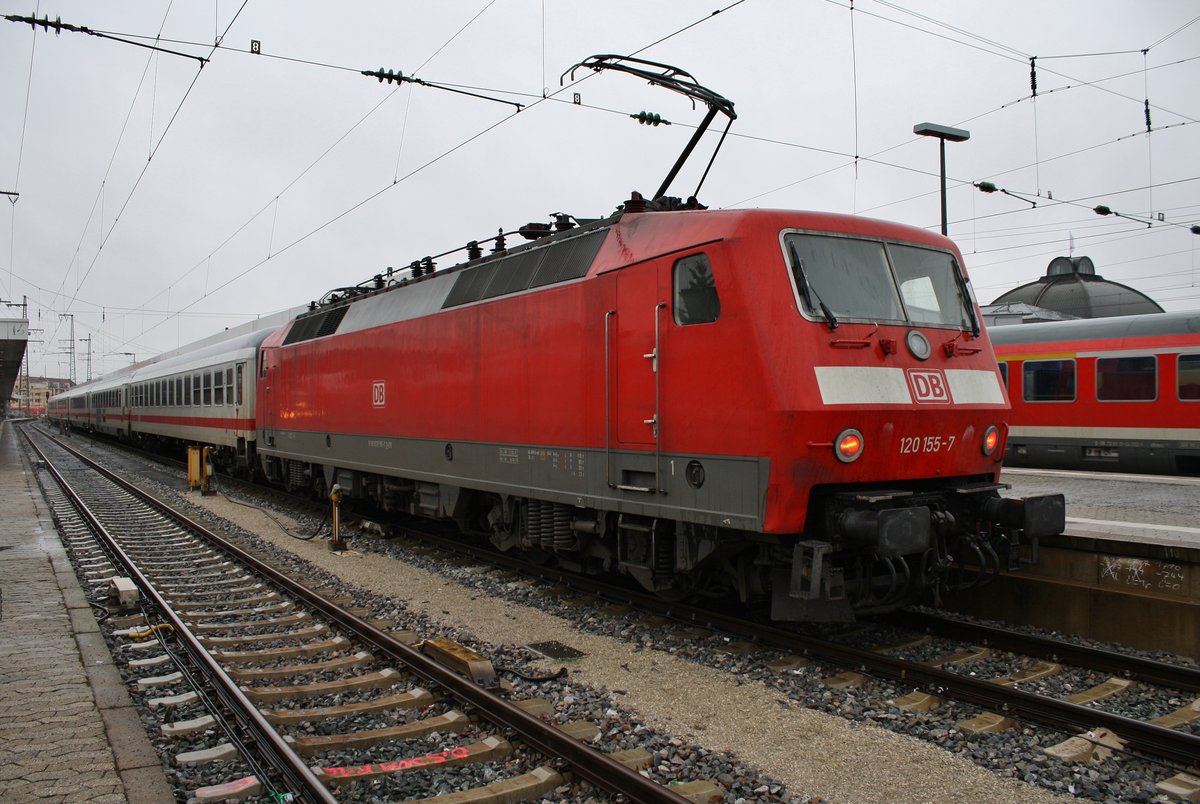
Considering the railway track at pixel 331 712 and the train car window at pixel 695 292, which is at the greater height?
the train car window at pixel 695 292

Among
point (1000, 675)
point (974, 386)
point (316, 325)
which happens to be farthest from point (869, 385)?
point (316, 325)

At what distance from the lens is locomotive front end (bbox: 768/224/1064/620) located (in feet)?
19.2

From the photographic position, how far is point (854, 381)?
6027 mm

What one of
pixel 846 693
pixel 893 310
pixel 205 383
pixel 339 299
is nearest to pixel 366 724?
pixel 846 693

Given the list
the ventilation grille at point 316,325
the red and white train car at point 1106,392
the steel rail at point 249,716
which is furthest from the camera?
the red and white train car at point 1106,392

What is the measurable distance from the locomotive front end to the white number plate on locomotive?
0.01 m

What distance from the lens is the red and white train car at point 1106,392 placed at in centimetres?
1537

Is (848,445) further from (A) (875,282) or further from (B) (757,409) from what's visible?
(A) (875,282)

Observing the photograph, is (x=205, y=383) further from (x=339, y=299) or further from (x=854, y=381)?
(x=854, y=381)

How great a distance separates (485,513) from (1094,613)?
266 inches

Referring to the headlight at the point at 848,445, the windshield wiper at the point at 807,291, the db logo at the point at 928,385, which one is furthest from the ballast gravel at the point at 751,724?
the windshield wiper at the point at 807,291

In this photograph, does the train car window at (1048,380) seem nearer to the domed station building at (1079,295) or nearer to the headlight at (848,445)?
the headlight at (848,445)

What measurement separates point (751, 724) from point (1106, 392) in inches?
573

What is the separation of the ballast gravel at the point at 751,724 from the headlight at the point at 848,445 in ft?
5.63
